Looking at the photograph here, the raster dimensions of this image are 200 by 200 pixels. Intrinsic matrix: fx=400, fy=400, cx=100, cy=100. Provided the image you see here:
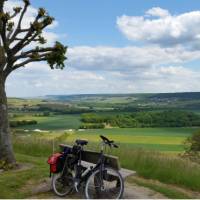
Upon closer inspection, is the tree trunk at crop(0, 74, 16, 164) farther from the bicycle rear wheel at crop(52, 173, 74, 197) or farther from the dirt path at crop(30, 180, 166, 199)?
the bicycle rear wheel at crop(52, 173, 74, 197)

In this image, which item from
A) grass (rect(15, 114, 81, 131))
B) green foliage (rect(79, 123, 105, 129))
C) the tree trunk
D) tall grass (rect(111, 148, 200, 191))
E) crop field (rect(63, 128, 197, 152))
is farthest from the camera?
green foliage (rect(79, 123, 105, 129))

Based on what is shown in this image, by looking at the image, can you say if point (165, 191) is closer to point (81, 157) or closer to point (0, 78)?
point (81, 157)

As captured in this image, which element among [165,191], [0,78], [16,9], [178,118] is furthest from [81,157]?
[178,118]

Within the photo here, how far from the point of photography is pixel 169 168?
45.5 feet

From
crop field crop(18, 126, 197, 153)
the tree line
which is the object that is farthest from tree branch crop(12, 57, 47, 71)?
the tree line

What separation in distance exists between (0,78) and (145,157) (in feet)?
19.7

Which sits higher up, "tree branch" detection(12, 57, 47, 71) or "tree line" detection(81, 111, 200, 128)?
"tree branch" detection(12, 57, 47, 71)

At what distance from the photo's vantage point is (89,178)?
8.90 m

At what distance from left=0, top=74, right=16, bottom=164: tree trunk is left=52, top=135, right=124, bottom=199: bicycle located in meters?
4.22

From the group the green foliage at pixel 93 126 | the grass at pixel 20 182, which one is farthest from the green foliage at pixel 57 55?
the green foliage at pixel 93 126

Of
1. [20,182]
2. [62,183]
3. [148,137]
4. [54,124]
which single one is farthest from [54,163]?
[54,124]

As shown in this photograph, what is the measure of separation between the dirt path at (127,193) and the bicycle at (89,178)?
21 centimetres

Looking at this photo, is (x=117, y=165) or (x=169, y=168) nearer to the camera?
(x=117, y=165)

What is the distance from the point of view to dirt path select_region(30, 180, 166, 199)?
9578 millimetres
